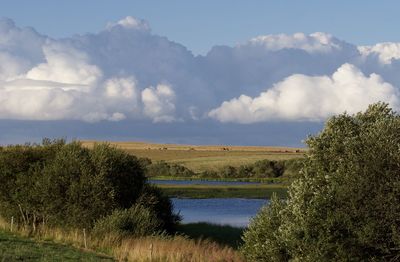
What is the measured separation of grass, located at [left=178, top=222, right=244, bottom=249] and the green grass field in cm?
1228

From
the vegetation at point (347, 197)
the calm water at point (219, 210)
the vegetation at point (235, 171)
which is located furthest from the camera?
the vegetation at point (235, 171)

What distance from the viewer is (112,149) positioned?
52.2m

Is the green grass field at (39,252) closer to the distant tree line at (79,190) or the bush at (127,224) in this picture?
the bush at (127,224)

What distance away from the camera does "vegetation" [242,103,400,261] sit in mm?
24125

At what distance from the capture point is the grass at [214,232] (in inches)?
1996

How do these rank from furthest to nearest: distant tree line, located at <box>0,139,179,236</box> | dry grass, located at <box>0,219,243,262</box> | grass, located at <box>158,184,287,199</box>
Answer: grass, located at <box>158,184,287,199</box>, distant tree line, located at <box>0,139,179,236</box>, dry grass, located at <box>0,219,243,262</box>

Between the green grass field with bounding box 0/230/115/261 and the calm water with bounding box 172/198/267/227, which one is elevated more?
the green grass field with bounding box 0/230/115/261

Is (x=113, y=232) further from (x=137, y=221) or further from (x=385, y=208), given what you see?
(x=385, y=208)

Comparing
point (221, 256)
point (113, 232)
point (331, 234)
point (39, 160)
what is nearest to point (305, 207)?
point (331, 234)

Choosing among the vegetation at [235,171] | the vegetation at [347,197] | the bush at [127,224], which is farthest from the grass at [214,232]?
the vegetation at [235,171]

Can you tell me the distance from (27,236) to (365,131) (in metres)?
28.2

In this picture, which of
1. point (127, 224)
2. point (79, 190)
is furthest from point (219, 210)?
point (127, 224)

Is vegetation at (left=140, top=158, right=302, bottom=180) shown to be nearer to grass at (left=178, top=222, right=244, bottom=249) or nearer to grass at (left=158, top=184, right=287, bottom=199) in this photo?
grass at (left=158, top=184, right=287, bottom=199)

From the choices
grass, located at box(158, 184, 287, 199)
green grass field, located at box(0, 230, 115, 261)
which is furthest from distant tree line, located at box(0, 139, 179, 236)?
grass, located at box(158, 184, 287, 199)
